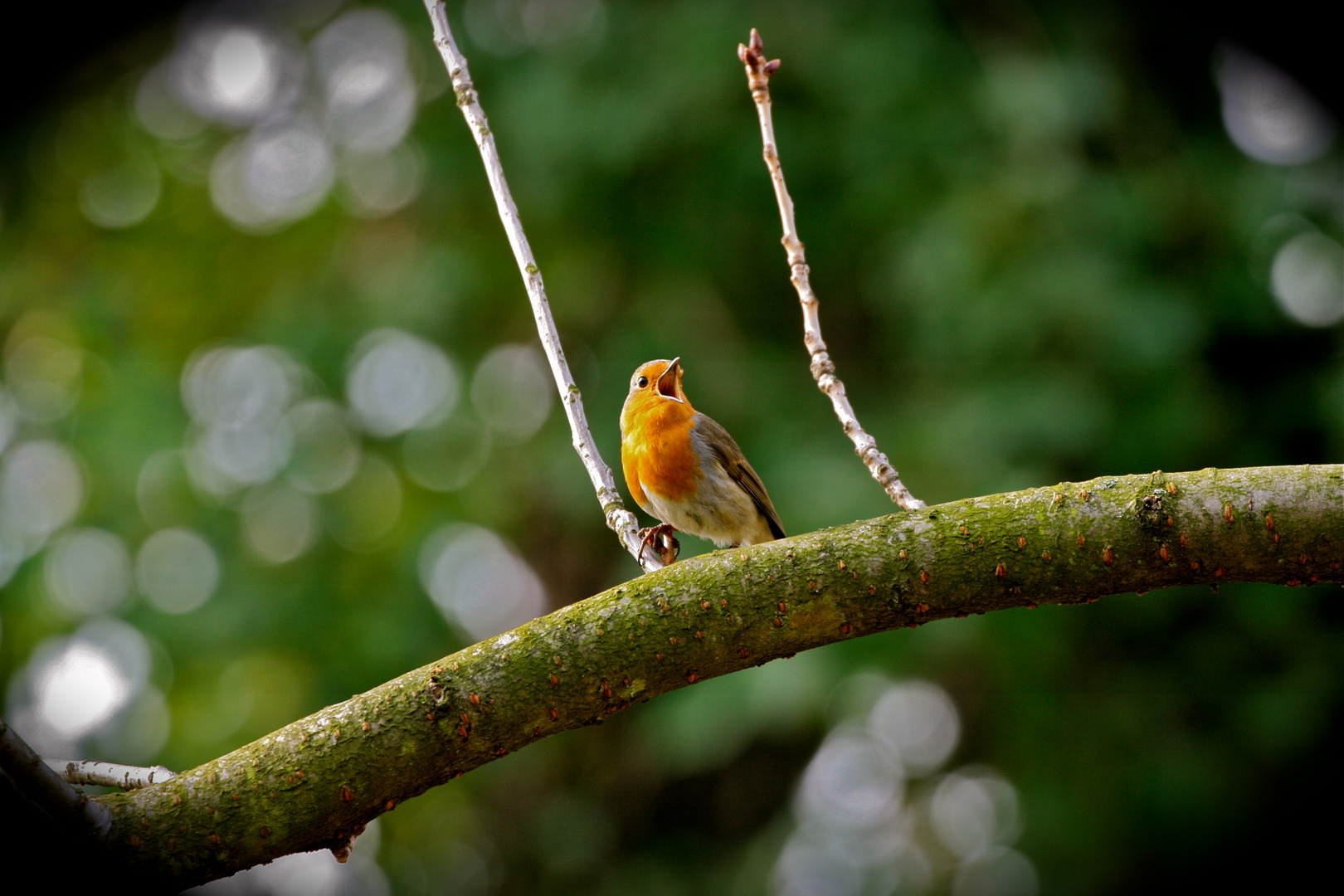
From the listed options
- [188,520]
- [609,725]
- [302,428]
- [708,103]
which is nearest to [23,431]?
[188,520]

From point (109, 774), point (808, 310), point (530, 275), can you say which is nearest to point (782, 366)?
point (808, 310)

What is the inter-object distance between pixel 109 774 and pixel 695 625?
3.83 feet

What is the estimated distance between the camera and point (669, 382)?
453 cm

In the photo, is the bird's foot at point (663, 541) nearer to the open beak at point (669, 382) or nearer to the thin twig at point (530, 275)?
the open beak at point (669, 382)

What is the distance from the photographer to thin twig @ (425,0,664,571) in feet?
8.23

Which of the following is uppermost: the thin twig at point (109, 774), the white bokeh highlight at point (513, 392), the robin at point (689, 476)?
the white bokeh highlight at point (513, 392)

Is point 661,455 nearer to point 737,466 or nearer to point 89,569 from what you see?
point 737,466

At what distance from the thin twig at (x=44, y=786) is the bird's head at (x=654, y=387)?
2.85 m

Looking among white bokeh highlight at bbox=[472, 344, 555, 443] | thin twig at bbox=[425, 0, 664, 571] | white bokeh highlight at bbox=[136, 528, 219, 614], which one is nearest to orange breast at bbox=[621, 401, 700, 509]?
thin twig at bbox=[425, 0, 664, 571]

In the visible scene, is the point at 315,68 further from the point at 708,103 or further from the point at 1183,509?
the point at 1183,509

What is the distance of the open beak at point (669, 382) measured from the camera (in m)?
4.49

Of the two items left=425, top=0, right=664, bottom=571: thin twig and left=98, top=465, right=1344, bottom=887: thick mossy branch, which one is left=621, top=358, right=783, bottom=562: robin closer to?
left=425, top=0, right=664, bottom=571: thin twig

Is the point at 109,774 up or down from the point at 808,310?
down

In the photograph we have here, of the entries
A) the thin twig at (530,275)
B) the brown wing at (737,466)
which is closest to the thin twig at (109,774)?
the thin twig at (530,275)
